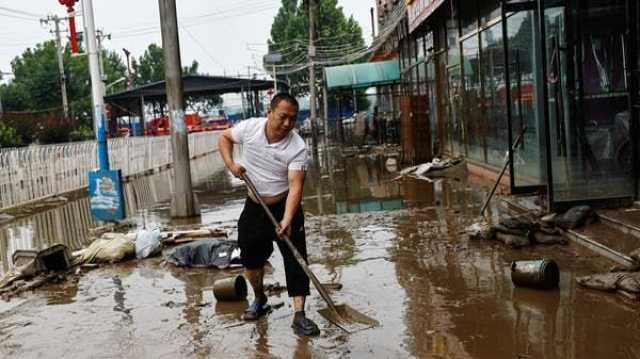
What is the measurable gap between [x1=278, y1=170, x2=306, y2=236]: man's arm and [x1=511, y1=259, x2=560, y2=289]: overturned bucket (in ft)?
6.19

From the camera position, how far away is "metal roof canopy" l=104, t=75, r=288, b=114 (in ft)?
83.7

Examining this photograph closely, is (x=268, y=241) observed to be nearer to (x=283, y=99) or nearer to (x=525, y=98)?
(x=283, y=99)

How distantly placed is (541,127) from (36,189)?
10.1 m

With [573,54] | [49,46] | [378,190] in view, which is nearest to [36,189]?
[378,190]

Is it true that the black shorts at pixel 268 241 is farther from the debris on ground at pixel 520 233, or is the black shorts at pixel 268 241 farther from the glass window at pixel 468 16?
the glass window at pixel 468 16

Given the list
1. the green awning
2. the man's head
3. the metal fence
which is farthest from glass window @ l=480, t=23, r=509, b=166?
the green awning

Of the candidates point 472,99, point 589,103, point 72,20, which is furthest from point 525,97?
point 72,20

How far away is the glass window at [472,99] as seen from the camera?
12.7 metres

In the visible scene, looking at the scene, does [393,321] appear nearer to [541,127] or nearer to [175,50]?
[541,127]

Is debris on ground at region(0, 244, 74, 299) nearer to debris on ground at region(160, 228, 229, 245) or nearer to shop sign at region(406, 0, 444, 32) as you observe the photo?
debris on ground at region(160, 228, 229, 245)

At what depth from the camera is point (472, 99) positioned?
13.3 m

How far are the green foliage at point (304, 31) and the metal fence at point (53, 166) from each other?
3270 cm

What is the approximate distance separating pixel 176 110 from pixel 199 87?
15300 millimetres

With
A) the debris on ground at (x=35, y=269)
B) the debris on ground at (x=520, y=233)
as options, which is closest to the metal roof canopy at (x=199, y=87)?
the debris on ground at (x=35, y=269)
